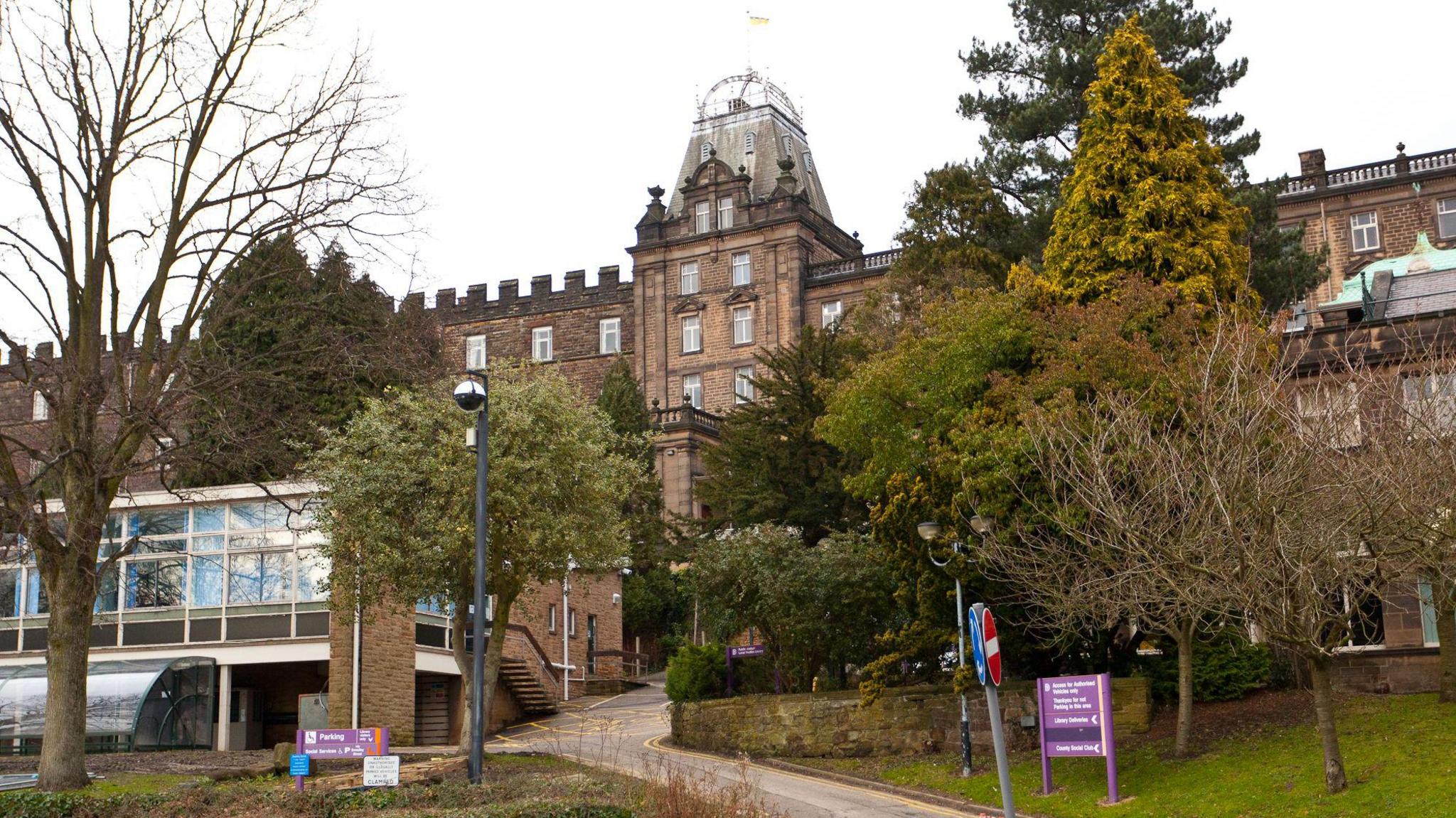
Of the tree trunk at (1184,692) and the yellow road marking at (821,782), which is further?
the tree trunk at (1184,692)

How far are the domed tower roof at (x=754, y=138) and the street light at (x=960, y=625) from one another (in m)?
49.3

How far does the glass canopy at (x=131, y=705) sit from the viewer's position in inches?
1165

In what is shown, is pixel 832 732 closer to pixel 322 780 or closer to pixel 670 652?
pixel 322 780

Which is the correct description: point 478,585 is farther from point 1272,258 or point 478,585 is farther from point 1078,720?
point 1272,258

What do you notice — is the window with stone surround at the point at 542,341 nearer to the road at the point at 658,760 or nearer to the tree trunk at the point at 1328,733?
the road at the point at 658,760

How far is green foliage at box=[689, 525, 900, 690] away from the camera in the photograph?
28.9 m

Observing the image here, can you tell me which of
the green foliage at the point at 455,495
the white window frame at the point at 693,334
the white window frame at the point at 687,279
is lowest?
the green foliage at the point at 455,495

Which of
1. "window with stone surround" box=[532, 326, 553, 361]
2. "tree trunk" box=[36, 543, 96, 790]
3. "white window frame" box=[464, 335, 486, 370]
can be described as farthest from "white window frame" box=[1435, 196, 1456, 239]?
"tree trunk" box=[36, 543, 96, 790]

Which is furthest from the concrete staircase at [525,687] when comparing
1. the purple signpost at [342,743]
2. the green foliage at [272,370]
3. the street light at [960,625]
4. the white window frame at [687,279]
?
the white window frame at [687,279]

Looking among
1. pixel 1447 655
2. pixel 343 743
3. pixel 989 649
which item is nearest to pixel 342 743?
pixel 343 743

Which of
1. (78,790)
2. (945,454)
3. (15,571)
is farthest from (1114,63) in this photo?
(15,571)

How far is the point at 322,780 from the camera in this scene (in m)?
20.9

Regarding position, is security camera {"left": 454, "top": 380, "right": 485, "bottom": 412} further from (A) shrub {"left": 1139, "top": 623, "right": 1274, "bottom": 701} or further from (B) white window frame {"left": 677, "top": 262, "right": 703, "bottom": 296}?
A: (B) white window frame {"left": 677, "top": 262, "right": 703, "bottom": 296}

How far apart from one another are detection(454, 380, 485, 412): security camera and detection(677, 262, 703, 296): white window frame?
52938 millimetres
